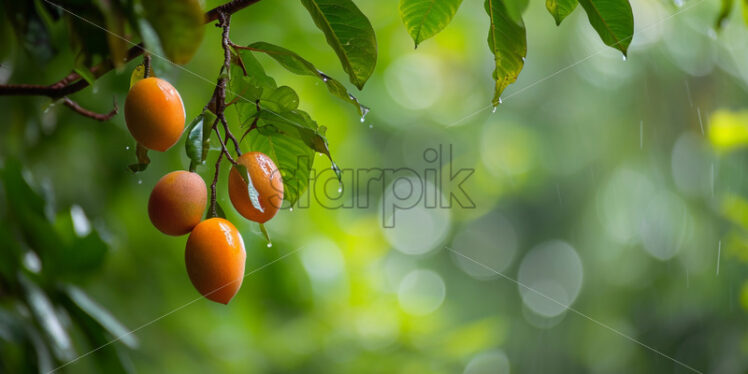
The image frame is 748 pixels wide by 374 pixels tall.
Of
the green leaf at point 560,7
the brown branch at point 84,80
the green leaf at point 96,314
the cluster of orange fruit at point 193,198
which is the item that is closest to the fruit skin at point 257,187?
the cluster of orange fruit at point 193,198

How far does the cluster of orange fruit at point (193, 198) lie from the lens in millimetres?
416

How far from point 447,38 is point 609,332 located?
192 centimetres

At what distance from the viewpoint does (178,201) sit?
16.8 inches

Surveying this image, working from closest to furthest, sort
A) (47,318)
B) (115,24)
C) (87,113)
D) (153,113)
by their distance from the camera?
(115,24) < (153,113) < (87,113) < (47,318)

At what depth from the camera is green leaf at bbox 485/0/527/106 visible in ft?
1.53

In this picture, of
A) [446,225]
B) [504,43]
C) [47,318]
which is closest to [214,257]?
[504,43]

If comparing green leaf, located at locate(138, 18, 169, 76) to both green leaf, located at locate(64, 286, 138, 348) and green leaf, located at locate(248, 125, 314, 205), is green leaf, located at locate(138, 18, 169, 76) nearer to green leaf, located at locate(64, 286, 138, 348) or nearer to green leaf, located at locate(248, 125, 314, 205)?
green leaf, located at locate(248, 125, 314, 205)

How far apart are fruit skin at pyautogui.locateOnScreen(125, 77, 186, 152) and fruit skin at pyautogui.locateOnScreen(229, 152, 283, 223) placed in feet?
0.17


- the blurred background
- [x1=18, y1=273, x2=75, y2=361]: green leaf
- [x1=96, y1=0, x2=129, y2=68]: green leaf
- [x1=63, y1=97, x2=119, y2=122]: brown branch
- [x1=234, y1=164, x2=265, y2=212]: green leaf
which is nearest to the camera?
[x1=96, y1=0, x2=129, y2=68]: green leaf

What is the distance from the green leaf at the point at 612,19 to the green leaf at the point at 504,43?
5cm

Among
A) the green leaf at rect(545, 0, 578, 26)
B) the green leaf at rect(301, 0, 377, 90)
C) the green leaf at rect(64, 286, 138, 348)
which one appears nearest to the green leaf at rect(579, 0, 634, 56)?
the green leaf at rect(545, 0, 578, 26)

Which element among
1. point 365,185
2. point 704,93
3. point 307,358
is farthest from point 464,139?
point 307,358

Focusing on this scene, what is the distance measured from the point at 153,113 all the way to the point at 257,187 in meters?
0.08

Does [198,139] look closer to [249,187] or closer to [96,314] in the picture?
[249,187]
